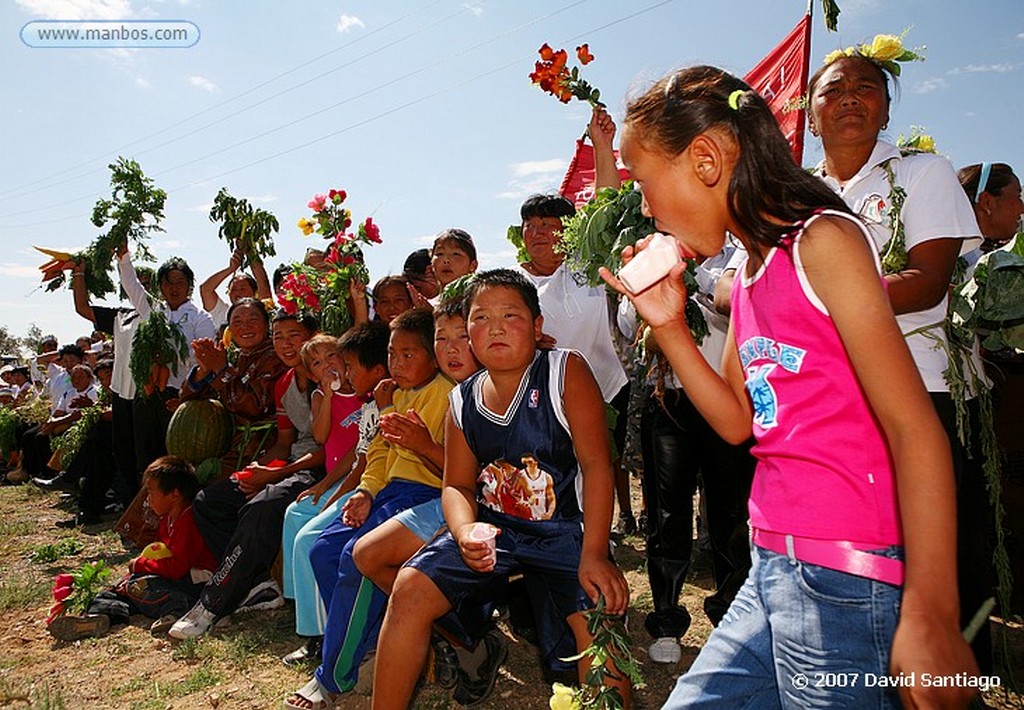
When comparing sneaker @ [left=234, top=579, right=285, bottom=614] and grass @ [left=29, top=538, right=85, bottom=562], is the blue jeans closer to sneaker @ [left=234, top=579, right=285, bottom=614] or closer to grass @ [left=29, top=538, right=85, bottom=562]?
sneaker @ [left=234, top=579, right=285, bottom=614]

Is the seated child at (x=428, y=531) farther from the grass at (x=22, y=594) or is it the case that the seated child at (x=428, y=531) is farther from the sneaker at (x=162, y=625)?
the grass at (x=22, y=594)

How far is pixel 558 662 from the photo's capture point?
277 centimetres

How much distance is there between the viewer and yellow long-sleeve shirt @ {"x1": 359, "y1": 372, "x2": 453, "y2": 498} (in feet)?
12.3

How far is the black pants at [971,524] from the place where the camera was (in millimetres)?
2643

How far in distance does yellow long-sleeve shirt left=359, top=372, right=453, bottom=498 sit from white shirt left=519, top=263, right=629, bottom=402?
811mm

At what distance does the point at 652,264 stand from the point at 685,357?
241 mm

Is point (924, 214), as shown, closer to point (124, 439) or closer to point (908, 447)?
point (908, 447)

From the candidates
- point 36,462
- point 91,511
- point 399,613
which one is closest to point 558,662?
point 399,613

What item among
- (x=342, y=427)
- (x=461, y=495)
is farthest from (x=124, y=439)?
(x=461, y=495)

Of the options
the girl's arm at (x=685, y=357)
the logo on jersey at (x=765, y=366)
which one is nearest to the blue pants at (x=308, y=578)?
the girl's arm at (x=685, y=357)

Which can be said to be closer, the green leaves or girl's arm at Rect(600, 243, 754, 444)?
girl's arm at Rect(600, 243, 754, 444)

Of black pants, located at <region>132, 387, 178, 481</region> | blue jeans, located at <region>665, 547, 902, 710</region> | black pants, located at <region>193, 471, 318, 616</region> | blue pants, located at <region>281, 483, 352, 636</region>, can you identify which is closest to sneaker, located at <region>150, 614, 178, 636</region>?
black pants, located at <region>193, 471, 318, 616</region>

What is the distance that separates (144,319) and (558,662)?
19.6 ft

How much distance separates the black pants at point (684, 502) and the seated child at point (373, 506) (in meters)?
1.14
